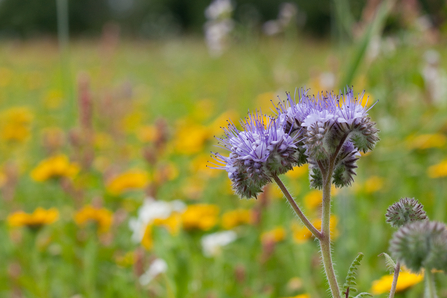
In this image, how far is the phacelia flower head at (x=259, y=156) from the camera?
887 mm

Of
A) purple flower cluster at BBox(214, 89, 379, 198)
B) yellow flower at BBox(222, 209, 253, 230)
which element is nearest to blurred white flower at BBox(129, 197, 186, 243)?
yellow flower at BBox(222, 209, 253, 230)

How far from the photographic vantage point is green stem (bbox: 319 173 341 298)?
848 mm

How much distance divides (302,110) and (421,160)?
2.51 m

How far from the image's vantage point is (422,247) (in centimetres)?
67

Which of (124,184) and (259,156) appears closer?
(259,156)

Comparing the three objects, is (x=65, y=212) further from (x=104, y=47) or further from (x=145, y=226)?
(x=104, y=47)

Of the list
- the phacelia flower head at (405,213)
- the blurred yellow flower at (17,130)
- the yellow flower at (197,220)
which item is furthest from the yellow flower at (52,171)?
the phacelia flower head at (405,213)

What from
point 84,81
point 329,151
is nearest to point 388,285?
point 329,151

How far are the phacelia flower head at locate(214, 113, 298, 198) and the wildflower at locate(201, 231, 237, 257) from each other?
1299 mm

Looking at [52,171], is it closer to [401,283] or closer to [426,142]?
[401,283]

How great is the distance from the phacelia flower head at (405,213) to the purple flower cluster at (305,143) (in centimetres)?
12

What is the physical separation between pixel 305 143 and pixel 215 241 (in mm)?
1440

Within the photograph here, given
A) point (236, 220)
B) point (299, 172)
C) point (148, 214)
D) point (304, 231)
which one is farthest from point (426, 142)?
point (148, 214)

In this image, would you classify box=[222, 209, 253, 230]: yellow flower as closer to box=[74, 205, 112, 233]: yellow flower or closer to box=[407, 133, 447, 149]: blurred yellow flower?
box=[74, 205, 112, 233]: yellow flower
